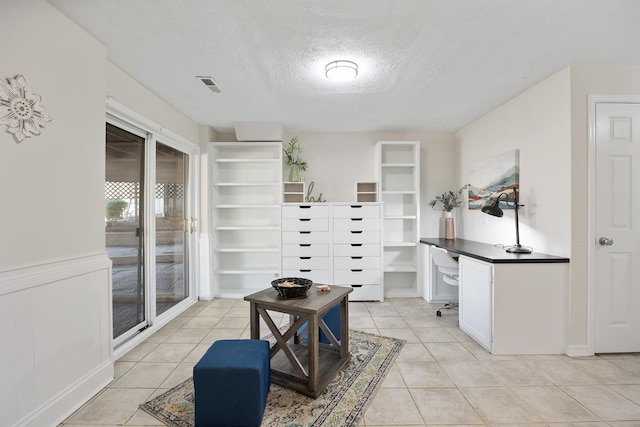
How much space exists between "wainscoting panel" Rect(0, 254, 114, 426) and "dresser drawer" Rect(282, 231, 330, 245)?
2.16m

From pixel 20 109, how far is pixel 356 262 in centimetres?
346

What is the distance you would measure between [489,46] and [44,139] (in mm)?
2978

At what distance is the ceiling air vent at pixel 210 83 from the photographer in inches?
104

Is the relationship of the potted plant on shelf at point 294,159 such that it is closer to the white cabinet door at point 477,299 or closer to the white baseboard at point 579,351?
the white cabinet door at point 477,299

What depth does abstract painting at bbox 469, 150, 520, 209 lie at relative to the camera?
303 centimetres

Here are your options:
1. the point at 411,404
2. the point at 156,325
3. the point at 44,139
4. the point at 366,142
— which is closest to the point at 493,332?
the point at 411,404

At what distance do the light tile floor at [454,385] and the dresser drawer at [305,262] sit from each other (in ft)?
3.84

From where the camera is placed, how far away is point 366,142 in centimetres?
446

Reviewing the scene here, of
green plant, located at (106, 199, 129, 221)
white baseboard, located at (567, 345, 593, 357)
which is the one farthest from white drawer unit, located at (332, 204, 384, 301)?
green plant, located at (106, 199, 129, 221)

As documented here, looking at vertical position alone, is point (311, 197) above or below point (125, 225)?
above

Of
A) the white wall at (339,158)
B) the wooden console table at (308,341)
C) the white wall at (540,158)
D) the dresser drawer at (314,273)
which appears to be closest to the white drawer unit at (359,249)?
the dresser drawer at (314,273)

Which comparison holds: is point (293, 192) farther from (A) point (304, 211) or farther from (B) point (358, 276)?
(B) point (358, 276)

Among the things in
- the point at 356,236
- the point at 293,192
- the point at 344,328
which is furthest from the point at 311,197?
the point at 344,328

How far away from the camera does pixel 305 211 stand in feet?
13.2
